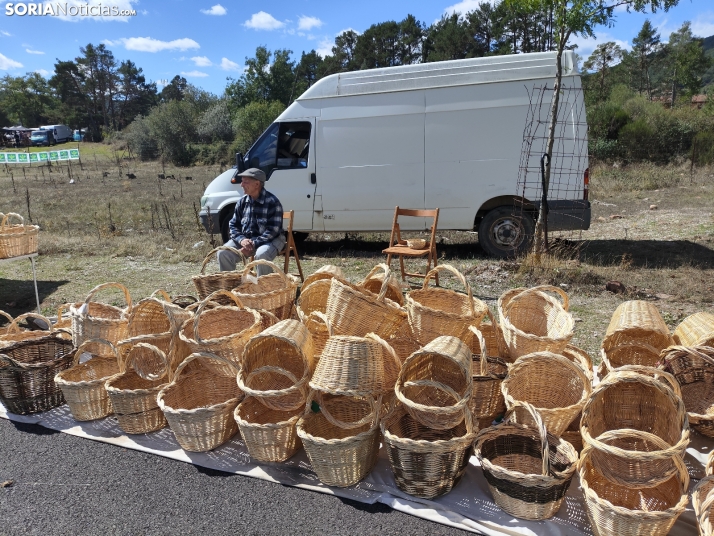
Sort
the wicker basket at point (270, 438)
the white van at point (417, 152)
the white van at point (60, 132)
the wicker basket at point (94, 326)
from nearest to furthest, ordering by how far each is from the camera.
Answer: the wicker basket at point (270, 438) < the wicker basket at point (94, 326) < the white van at point (417, 152) < the white van at point (60, 132)

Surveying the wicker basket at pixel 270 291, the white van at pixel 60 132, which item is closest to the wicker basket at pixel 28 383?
the wicker basket at pixel 270 291

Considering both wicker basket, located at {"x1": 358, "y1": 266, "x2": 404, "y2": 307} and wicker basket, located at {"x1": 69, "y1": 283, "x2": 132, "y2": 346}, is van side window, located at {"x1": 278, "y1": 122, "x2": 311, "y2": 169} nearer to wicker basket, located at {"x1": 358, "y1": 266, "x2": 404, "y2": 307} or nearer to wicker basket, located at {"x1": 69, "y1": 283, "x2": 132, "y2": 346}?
wicker basket, located at {"x1": 358, "y1": 266, "x2": 404, "y2": 307}

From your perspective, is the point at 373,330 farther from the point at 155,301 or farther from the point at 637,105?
the point at 637,105

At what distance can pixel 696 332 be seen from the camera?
10.5 ft

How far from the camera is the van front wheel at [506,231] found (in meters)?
6.98

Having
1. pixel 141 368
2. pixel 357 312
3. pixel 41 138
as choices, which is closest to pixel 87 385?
pixel 141 368

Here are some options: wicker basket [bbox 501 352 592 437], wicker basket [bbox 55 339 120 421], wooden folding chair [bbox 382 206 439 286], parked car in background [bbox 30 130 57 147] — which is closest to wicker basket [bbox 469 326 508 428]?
wicker basket [bbox 501 352 592 437]

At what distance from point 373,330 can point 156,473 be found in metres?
1.48

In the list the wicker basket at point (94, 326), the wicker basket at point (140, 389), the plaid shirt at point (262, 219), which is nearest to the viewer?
the wicker basket at point (140, 389)

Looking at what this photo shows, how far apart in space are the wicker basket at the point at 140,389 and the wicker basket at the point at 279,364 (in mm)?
590

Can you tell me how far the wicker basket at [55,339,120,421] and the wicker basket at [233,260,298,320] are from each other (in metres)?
1.01

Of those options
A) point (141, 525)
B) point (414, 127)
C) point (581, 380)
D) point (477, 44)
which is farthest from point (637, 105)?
point (141, 525)

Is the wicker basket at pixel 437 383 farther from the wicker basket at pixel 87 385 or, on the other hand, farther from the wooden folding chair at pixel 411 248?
the wooden folding chair at pixel 411 248

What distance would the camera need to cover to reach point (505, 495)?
2.24m
